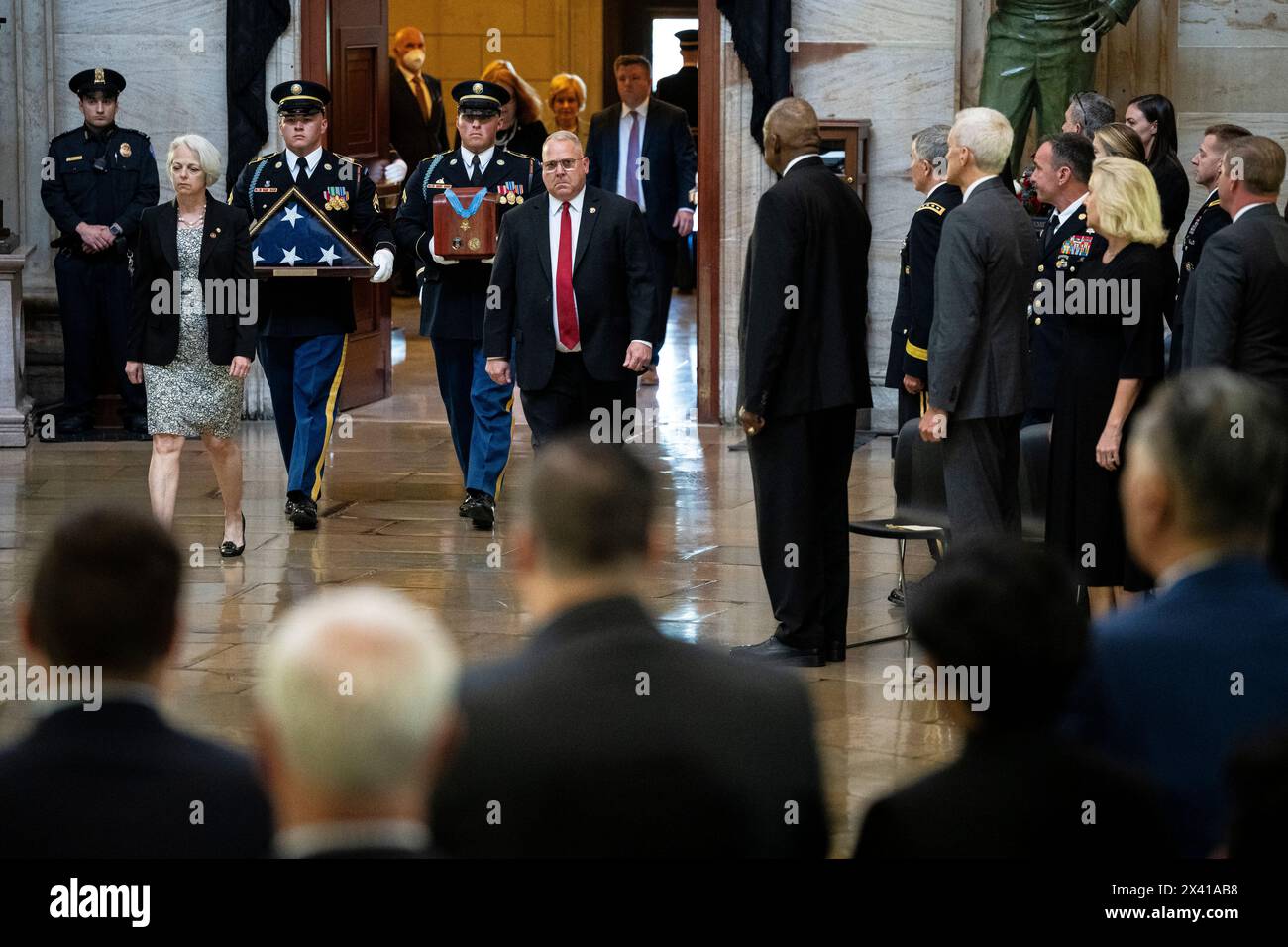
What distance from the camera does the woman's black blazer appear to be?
7871 millimetres

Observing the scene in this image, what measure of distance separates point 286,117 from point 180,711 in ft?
12.9

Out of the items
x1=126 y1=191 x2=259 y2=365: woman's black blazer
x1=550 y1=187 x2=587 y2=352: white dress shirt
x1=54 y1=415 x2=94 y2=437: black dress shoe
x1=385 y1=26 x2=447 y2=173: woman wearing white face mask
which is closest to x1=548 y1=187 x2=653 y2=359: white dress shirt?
→ x1=550 y1=187 x2=587 y2=352: white dress shirt

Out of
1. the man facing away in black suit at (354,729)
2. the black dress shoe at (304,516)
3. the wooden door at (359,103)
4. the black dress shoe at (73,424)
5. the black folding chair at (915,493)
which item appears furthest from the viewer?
the wooden door at (359,103)

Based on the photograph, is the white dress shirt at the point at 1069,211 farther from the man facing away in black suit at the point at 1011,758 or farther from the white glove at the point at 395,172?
the white glove at the point at 395,172

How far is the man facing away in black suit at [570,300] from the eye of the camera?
7.79 m

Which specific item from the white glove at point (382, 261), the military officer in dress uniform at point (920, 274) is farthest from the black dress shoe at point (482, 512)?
the military officer in dress uniform at point (920, 274)

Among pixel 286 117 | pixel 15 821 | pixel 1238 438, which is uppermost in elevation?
pixel 286 117

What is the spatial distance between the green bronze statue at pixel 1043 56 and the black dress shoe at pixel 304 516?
4223mm

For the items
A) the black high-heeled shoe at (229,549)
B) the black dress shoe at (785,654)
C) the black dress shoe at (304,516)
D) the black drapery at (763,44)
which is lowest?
the black dress shoe at (785,654)

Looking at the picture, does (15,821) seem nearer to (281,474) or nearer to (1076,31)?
(281,474)

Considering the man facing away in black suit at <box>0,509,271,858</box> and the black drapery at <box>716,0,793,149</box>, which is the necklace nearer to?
the black drapery at <box>716,0,793,149</box>

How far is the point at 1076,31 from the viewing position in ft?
34.6
